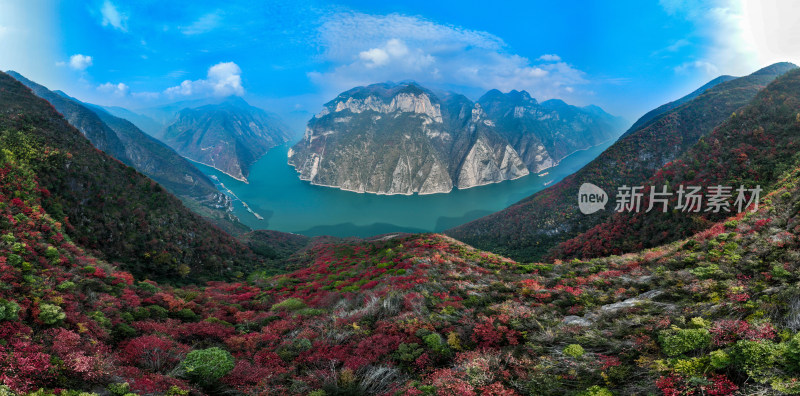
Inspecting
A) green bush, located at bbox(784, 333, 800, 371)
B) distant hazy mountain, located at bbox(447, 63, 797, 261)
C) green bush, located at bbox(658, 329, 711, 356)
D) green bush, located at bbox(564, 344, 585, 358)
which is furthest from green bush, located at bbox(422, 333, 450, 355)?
distant hazy mountain, located at bbox(447, 63, 797, 261)

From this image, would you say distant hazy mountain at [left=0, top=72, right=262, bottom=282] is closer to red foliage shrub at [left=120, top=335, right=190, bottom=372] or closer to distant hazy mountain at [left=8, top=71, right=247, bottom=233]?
red foliage shrub at [left=120, top=335, right=190, bottom=372]

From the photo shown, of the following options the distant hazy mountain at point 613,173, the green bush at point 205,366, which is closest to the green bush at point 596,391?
the green bush at point 205,366

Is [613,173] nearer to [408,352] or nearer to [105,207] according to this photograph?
[408,352]

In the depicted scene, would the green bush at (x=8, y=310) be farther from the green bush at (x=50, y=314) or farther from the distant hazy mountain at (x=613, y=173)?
the distant hazy mountain at (x=613, y=173)

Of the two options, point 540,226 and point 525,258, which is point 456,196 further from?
point 525,258

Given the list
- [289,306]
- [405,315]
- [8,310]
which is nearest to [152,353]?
[8,310]

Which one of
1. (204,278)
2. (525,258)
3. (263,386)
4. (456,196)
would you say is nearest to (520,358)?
(263,386)

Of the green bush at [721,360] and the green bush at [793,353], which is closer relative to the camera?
the green bush at [793,353]
